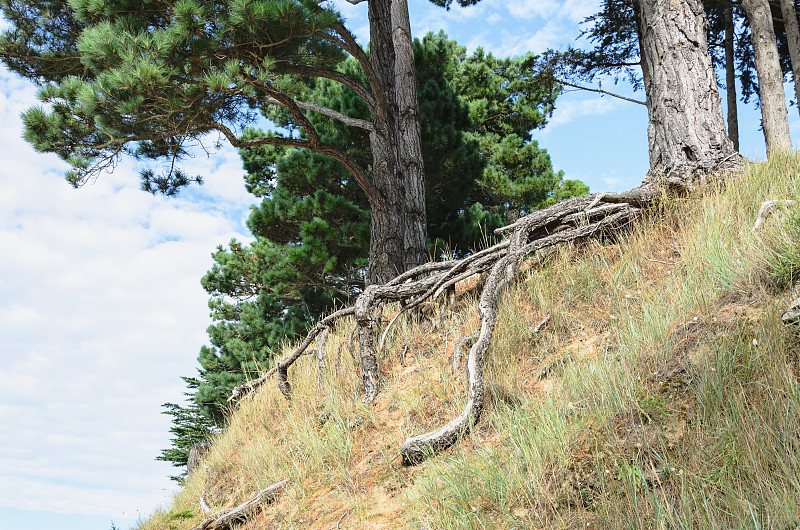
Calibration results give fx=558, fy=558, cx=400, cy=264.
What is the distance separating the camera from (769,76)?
370 inches

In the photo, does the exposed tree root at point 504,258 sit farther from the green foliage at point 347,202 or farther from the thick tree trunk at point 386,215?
the green foliage at point 347,202

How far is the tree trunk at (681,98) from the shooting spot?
18.0 feet

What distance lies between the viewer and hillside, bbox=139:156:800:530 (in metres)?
2.37

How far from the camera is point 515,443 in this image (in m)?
2.89

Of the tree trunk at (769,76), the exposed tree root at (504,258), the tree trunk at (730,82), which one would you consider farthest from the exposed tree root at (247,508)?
the tree trunk at (730,82)

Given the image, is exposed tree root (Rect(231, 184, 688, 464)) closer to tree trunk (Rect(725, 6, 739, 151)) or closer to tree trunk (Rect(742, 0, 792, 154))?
tree trunk (Rect(742, 0, 792, 154))

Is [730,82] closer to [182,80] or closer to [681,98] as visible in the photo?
[681,98]

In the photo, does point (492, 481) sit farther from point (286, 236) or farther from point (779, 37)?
point (779, 37)

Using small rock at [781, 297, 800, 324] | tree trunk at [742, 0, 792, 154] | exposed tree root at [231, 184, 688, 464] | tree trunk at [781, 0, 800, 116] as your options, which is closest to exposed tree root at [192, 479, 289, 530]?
exposed tree root at [231, 184, 688, 464]

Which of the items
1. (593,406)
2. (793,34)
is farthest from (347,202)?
(793,34)

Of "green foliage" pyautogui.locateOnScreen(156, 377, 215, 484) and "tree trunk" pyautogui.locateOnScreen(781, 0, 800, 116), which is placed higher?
"tree trunk" pyautogui.locateOnScreen(781, 0, 800, 116)

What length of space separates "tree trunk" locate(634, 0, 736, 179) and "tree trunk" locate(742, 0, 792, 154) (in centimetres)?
445

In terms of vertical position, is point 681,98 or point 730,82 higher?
point 730,82

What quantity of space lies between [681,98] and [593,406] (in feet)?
13.4
